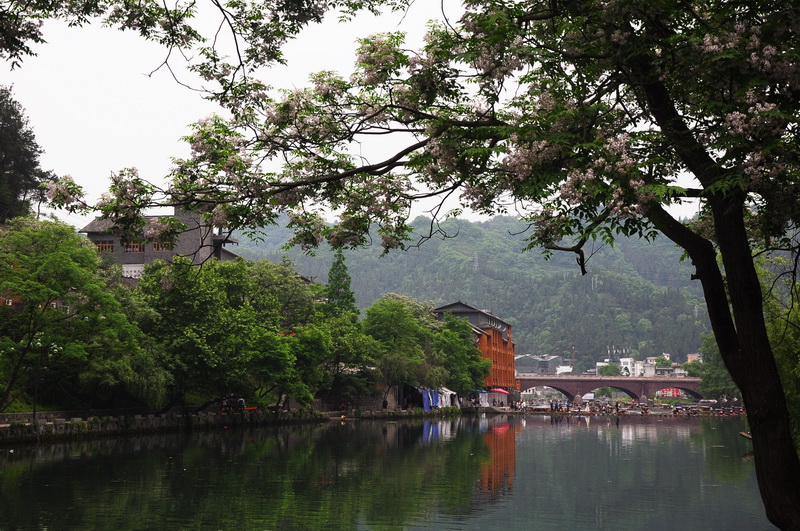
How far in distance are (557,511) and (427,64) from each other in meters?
16.8

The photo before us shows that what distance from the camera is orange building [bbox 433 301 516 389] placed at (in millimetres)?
135875

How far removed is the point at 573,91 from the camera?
992 centimetres

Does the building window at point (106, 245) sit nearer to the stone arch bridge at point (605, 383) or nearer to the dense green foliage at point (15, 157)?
the dense green foliage at point (15, 157)

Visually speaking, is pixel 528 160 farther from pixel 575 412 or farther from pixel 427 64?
pixel 575 412

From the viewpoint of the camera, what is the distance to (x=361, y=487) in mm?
26438

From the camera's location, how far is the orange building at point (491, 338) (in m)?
136

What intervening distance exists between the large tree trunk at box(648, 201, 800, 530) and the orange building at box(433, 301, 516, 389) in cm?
12004

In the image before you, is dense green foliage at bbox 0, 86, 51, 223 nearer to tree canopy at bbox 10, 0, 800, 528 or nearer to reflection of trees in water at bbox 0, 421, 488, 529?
reflection of trees in water at bbox 0, 421, 488, 529

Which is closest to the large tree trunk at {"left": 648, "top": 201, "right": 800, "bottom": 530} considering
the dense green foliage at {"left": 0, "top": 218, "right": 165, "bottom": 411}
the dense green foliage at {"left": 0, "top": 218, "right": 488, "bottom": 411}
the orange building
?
the dense green foliage at {"left": 0, "top": 218, "right": 488, "bottom": 411}

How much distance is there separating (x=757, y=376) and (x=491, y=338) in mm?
134980

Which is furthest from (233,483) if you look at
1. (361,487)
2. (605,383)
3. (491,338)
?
(605,383)

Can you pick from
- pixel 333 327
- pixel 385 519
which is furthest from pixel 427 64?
pixel 333 327

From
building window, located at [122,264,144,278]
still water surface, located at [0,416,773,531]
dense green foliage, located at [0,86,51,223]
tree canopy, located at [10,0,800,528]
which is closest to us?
tree canopy, located at [10,0,800,528]

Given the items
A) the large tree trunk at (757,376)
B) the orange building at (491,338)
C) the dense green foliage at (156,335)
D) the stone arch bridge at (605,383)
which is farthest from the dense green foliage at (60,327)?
the stone arch bridge at (605,383)
